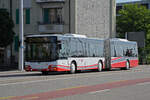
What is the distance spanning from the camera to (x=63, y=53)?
77.5 feet

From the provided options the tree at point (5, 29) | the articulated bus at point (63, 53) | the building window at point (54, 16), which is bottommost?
the articulated bus at point (63, 53)

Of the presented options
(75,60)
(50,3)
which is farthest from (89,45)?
(50,3)

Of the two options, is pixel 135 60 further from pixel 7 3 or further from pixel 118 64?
pixel 7 3

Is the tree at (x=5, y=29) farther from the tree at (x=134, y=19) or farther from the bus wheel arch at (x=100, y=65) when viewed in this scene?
the tree at (x=134, y=19)

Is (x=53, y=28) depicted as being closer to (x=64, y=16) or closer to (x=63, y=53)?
(x=64, y=16)

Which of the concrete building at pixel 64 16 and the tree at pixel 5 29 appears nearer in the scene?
the tree at pixel 5 29

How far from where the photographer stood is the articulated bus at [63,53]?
22953mm

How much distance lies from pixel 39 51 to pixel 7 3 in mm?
22318

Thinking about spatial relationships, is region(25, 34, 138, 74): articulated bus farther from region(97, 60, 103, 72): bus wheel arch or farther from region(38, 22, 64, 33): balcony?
region(38, 22, 64, 33): balcony

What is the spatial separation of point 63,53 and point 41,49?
5.09 ft

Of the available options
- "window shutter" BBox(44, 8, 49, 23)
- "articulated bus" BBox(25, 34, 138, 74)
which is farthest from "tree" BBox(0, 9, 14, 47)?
"articulated bus" BBox(25, 34, 138, 74)

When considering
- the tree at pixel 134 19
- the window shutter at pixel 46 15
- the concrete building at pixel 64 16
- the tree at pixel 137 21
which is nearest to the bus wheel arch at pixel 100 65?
the concrete building at pixel 64 16

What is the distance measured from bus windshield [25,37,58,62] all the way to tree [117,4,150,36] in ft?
110

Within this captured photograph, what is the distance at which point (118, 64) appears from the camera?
3148 centimetres
